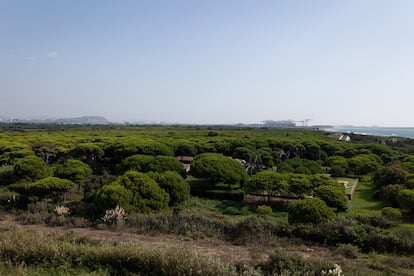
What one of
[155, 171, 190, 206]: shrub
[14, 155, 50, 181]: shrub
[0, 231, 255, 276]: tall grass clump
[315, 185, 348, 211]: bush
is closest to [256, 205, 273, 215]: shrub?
[315, 185, 348, 211]: bush

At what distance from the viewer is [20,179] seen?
890 inches

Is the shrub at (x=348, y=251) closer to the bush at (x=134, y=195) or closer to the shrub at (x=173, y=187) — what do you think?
the bush at (x=134, y=195)

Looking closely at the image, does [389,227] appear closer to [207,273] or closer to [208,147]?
[207,273]

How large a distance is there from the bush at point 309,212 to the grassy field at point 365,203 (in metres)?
5.26

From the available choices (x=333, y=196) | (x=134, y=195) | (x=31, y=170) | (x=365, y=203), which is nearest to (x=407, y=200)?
(x=333, y=196)

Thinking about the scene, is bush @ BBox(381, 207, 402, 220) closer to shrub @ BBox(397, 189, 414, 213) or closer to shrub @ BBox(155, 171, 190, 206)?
shrub @ BBox(397, 189, 414, 213)

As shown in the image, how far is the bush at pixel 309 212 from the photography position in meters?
15.1

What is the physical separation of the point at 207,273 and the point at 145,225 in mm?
8079

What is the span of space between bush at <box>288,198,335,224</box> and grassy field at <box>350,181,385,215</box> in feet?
17.3

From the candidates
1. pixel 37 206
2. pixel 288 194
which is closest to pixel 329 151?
pixel 288 194

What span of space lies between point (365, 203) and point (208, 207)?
11.2 m

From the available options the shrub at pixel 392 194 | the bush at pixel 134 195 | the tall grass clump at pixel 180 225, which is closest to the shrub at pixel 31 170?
the bush at pixel 134 195

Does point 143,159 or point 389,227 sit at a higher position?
point 143,159

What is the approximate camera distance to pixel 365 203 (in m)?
23.8
